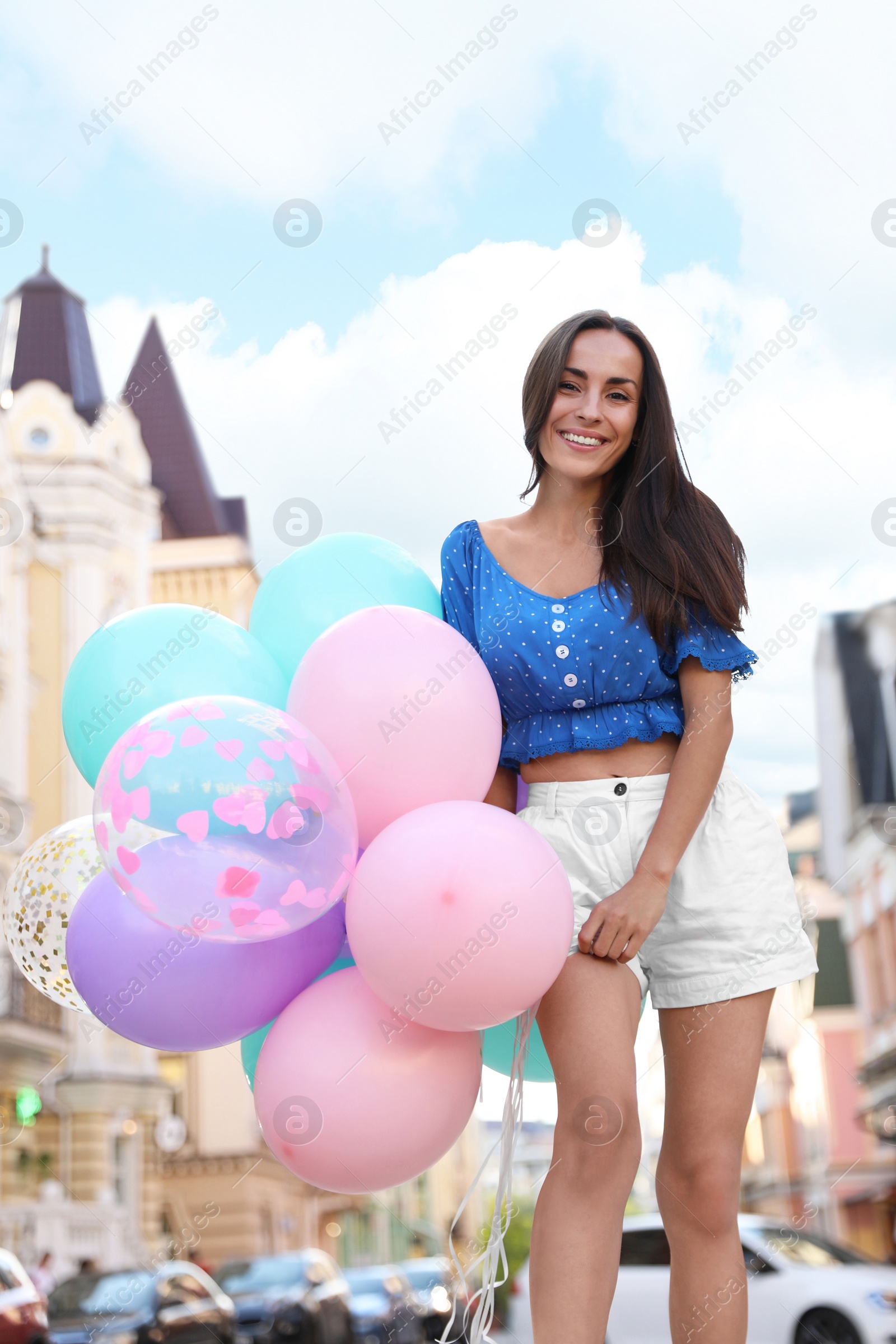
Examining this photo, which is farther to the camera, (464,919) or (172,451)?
(172,451)

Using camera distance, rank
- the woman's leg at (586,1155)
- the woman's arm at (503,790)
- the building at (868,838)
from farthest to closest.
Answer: the building at (868,838) < the woman's arm at (503,790) < the woman's leg at (586,1155)

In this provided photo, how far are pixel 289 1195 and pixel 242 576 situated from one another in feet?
46.1

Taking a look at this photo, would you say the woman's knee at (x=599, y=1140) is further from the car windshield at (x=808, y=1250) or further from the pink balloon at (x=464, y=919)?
the car windshield at (x=808, y=1250)

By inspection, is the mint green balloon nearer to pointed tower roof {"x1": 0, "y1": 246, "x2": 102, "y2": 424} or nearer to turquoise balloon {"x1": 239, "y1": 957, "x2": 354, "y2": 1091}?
turquoise balloon {"x1": 239, "y1": 957, "x2": 354, "y2": 1091}

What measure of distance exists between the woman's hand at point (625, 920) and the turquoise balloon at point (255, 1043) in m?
0.43

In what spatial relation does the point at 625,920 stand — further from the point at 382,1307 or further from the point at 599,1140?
the point at 382,1307

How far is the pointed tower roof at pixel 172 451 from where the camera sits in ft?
95.9

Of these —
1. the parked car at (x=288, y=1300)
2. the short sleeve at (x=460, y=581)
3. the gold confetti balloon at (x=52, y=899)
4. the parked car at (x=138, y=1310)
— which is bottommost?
the parked car at (x=288, y=1300)

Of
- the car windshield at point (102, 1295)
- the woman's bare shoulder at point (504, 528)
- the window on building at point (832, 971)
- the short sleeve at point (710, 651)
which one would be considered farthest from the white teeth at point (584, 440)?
the window on building at point (832, 971)

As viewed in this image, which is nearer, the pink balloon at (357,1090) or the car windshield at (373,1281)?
the pink balloon at (357,1090)

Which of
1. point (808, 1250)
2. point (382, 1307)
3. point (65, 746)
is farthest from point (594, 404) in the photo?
point (382, 1307)

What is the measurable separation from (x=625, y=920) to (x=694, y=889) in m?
0.19

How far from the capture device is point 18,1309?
862 centimetres

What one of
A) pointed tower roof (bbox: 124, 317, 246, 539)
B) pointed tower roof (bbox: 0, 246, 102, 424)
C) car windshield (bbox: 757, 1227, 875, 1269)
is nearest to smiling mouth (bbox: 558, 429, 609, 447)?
car windshield (bbox: 757, 1227, 875, 1269)
